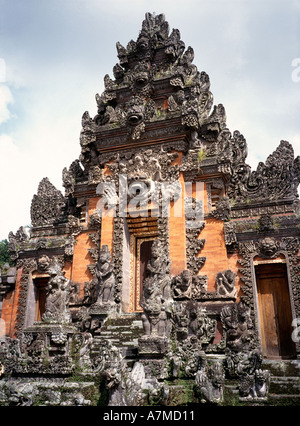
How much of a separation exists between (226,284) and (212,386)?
16.5ft

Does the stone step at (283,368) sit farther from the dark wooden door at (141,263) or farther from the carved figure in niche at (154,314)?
the dark wooden door at (141,263)

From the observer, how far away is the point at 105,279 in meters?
11.9

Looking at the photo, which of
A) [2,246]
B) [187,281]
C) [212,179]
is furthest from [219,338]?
[2,246]

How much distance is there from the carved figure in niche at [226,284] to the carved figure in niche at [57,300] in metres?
4.77

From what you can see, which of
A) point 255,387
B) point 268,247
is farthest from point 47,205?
point 255,387

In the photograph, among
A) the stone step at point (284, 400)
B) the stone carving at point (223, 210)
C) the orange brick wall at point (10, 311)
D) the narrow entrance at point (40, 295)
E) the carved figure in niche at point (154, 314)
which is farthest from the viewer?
the narrow entrance at point (40, 295)

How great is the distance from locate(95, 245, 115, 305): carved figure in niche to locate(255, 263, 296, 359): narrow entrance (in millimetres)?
4617

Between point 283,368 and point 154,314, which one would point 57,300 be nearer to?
point 154,314

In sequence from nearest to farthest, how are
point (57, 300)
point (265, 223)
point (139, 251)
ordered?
point (57, 300) < point (265, 223) < point (139, 251)

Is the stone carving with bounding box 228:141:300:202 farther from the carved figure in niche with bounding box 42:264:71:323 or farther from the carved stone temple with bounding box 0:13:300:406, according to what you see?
the carved figure in niche with bounding box 42:264:71:323

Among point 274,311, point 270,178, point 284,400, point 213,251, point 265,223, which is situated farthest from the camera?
point 270,178

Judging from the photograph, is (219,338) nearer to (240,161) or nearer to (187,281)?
(187,281)

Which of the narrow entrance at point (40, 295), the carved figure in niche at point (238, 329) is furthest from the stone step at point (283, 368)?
the narrow entrance at point (40, 295)

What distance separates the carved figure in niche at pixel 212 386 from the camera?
6734 millimetres
